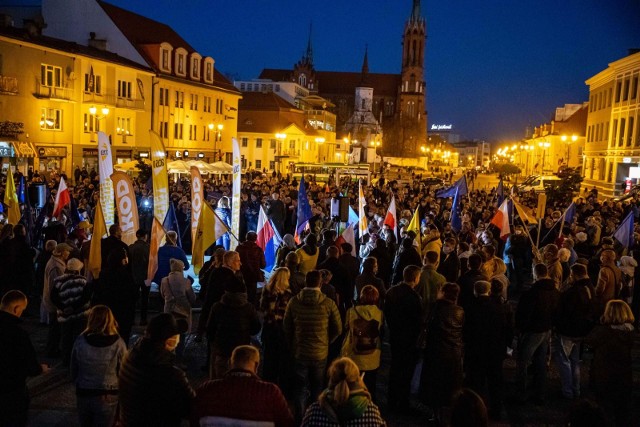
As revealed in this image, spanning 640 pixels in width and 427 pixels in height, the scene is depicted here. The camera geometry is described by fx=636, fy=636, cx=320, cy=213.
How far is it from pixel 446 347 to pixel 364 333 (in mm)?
977

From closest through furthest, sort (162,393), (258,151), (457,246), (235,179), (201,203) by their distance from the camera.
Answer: (162,393), (457,246), (201,203), (235,179), (258,151)

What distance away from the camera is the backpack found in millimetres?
6809

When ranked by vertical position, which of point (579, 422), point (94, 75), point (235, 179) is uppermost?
point (94, 75)

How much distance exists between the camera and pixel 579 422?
3574mm

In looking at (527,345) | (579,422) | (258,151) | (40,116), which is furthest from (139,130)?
(579,422)

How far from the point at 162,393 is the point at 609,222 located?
1459cm

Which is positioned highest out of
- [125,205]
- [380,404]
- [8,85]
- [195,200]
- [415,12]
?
[415,12]

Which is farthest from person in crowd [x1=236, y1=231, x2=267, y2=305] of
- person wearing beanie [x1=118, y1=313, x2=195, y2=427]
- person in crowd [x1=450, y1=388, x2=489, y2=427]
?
person in crowd [x1=450, y1=388, x2=489, y2=427]

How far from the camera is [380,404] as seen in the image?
8.03 m

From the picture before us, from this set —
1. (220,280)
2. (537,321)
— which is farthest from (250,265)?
(537,321)

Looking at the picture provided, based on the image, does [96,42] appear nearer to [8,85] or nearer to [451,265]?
[8,85]

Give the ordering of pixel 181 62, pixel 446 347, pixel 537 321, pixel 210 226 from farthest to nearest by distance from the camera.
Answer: pixel 181 62 → pixel 210 226 → pixel 537 321 → pixel 446 347

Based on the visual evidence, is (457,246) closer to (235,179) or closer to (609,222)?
(235,179)

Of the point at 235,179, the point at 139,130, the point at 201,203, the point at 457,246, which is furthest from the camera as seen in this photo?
the point at 139,130
